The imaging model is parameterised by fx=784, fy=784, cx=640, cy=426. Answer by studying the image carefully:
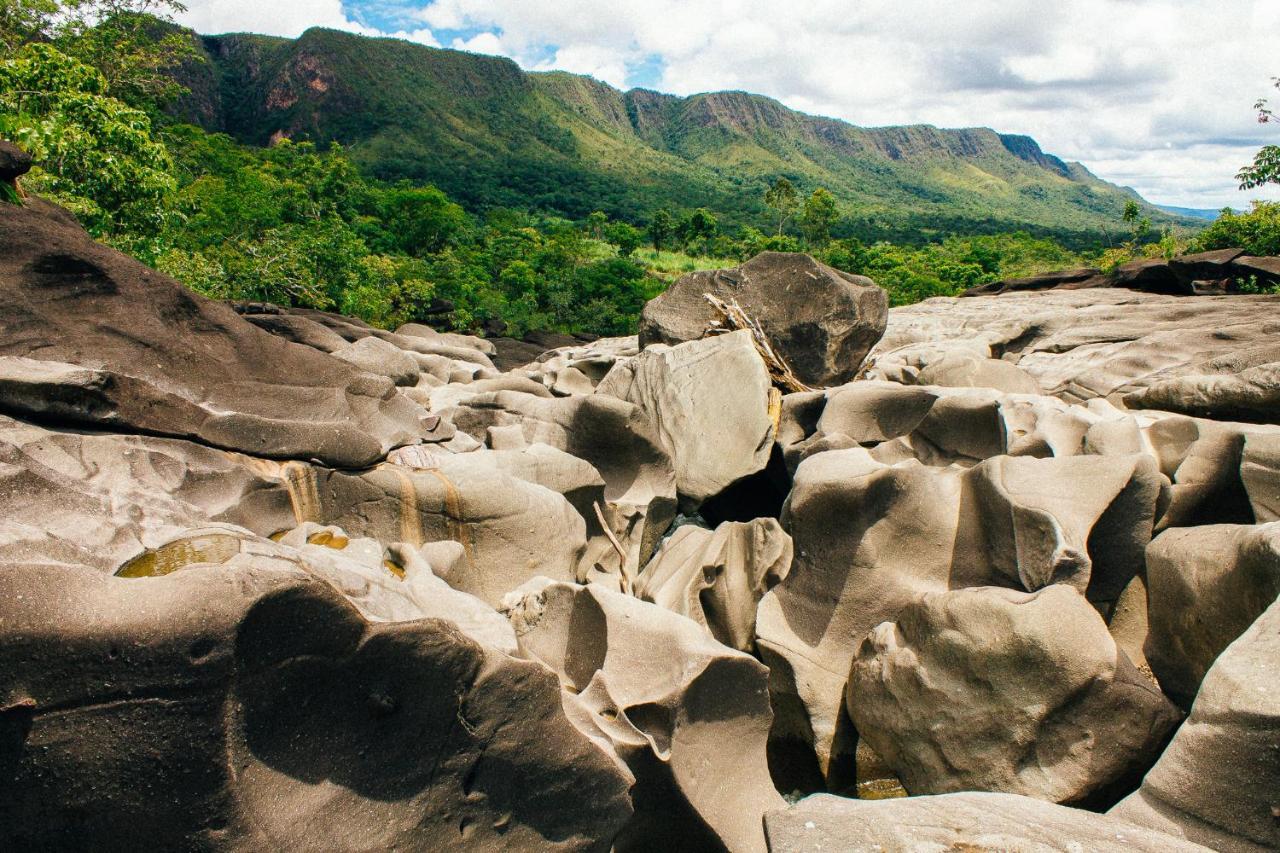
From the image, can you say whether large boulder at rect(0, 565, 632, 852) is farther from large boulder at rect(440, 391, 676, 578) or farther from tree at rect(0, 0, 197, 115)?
tree at rect(0, 0, 197, 115)

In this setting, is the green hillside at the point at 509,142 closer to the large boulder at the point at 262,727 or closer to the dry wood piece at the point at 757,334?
the dry wood piece at the point at 757,334

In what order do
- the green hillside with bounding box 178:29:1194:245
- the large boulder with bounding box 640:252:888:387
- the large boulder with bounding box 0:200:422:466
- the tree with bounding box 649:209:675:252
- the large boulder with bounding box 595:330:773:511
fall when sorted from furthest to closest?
the green hillside with bounding box 178:29:1194:245 < the tree with bounding box 649:209:675:252 < the large boulder with bounding box 640:252:888:387 < the large boulder with bounding box 595:330:773:511 < the large boulder with bounding box 0:200:422:466

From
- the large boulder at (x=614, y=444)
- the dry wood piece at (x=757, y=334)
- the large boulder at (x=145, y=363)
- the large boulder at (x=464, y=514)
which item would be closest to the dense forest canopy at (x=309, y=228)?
the large boulder at (x=145, y=363)

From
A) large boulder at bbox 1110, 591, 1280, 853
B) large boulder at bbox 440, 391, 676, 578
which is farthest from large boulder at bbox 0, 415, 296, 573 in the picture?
large boulder at bbox 1110, 591, 1280, 853

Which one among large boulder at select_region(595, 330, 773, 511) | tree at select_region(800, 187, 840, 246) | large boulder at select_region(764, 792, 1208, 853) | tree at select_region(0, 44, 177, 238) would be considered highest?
tree at select_region(800, 187, 840, 246)

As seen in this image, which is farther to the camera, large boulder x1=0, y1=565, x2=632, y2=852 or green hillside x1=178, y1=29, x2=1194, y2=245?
green hillside x1=178, y1=29, x2=1194, y2=245

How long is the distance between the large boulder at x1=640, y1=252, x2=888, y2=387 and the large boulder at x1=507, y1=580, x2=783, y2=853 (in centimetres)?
564

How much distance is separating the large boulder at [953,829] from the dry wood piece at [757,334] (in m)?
6.35

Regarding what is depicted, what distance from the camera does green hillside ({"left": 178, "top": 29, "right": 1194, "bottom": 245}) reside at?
7262cm

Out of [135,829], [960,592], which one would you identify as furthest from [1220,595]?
[135,829]

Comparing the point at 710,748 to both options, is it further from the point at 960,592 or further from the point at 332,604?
the point at 332,604

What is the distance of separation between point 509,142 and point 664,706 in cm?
9025

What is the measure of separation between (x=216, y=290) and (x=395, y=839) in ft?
44.5

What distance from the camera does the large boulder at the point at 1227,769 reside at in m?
2.79
